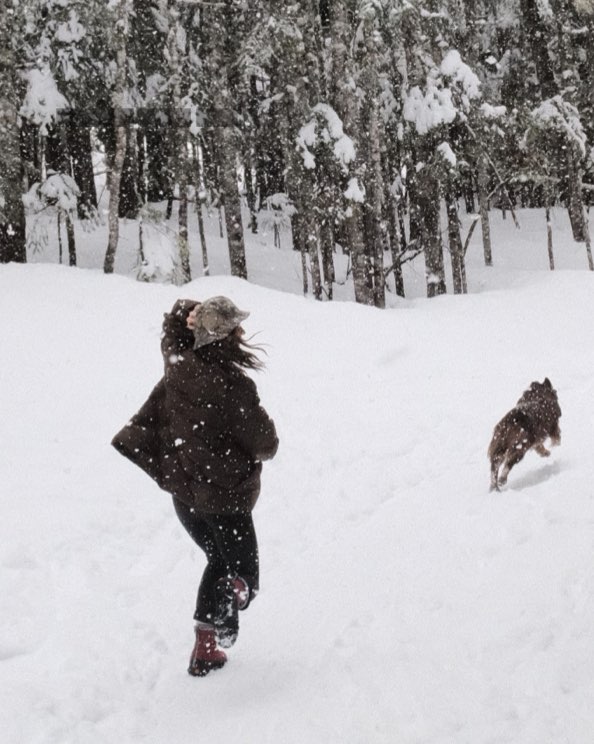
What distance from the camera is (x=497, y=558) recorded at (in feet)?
17.1

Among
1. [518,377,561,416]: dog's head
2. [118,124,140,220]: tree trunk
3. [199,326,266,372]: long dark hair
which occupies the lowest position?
[518,377,561,416]: dog's head

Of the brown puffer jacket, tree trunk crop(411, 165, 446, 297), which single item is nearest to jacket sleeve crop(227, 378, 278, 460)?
the brown puffer jacket

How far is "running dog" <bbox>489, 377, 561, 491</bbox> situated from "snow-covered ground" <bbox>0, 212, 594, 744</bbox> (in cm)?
25

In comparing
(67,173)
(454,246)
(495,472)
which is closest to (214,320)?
(495,472)

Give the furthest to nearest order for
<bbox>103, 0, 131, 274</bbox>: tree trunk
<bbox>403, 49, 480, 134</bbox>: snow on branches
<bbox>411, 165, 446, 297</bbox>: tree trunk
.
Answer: <bbox>411, 165, 446, 297</bbox>: tree trunk
<bbox>403, 49, 480, 134</bbox>: snow on branches
<bbox>103, 0, 131, 274</bbox>: tree trunk

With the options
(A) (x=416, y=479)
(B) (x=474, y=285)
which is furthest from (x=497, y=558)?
(B) (x=474, y=285)

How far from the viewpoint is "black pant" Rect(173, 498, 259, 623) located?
4098 mm

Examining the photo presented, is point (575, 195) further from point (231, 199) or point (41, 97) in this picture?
point (41, 97)

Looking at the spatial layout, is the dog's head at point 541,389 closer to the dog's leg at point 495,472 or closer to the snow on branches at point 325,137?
the dog's leg at point 495,472

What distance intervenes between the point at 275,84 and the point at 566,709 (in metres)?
22.3

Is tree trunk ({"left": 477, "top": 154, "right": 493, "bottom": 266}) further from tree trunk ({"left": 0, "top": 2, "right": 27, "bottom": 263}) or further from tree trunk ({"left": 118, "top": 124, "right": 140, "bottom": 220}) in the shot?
tree trunk ({"left": 0, "top": 2, "right": 27, "bottom": 263})

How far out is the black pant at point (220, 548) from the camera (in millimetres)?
4098

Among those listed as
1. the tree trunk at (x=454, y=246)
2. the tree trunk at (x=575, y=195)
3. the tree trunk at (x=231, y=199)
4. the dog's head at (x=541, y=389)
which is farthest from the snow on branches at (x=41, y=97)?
the tree trunk at (x=575, y=195)

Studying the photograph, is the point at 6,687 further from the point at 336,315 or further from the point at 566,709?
the point at 336,315
